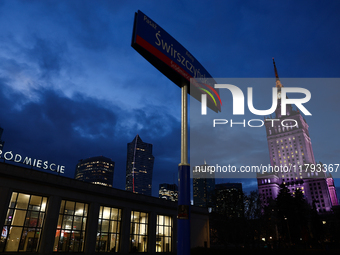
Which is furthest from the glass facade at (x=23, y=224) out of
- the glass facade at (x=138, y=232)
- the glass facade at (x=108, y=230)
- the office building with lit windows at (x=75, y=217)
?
the glass facade at (x=138, y=232)

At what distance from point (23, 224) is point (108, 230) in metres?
12.0

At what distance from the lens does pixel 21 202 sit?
2953cm

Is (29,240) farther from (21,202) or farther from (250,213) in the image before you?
(250,213)

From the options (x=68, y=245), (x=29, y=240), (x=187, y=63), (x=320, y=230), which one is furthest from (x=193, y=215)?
(x=320, y=230)

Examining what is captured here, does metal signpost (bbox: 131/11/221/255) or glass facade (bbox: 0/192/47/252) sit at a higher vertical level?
metal signpost (bbox: 131/11/221/255)

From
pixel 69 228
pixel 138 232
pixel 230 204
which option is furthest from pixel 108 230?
pixel 230 204

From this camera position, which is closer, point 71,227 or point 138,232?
point 71,227

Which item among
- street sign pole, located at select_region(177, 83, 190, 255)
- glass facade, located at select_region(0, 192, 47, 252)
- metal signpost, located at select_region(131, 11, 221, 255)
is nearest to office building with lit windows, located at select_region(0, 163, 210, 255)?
glass facade, located at select_region(0, 192, 47, 252)

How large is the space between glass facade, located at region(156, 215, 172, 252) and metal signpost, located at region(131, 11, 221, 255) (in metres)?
30.7

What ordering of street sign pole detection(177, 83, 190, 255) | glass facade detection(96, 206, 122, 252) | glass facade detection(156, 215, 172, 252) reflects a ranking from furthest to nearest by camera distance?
glass facade detection(156, 215, 172, 252)
glass facade detection(96, 206, 122, 252)
street sign pole detection(177, 83, 190, 255)

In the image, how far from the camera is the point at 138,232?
40.8 meters

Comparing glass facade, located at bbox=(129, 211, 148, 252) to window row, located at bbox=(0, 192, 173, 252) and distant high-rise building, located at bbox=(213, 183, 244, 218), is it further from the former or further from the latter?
distant high-rise building, located at bbox=(213, 183, 244, 218)

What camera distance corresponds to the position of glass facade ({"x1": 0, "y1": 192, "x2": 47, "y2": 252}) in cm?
2791

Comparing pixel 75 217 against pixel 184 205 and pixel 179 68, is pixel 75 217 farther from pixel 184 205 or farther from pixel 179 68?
pixel 179 68
